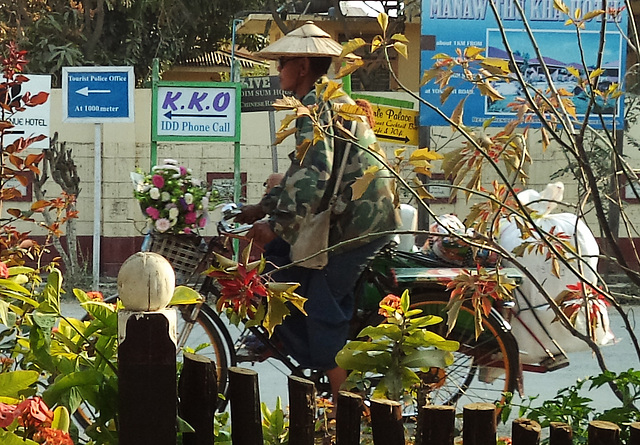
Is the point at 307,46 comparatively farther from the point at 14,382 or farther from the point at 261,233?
the point at 14,382

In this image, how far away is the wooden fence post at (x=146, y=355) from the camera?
196 cm

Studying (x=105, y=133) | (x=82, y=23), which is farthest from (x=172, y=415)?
(x=82, y=23)

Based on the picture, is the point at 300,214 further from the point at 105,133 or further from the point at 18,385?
the point at 105,133

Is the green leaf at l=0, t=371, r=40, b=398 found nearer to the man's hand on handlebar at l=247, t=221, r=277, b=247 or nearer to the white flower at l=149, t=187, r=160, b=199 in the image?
the man's hand on handlebar at l=247, t=221, r=277, b=247

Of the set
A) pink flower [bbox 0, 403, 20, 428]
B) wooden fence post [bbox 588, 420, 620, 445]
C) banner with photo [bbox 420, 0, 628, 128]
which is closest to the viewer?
pink flower [bbox 0, 403, 20, 428]

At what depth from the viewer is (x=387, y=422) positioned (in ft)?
6.72

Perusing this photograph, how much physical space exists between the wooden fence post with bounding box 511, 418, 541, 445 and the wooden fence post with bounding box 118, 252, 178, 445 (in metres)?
0.69

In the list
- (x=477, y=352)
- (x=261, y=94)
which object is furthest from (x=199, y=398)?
(x=261, y=94)

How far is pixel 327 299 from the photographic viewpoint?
4418 mm

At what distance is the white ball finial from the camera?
1.95 metres

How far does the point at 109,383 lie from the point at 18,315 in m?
0.37

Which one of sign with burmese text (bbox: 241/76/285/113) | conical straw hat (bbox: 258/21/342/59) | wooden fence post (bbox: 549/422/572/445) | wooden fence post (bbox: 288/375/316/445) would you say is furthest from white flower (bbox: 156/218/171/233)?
sign with burmese text (bbox: 241/76/285/113)

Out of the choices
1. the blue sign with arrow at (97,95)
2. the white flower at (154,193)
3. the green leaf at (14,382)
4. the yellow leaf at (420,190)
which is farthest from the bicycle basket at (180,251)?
the blue sign with arrow at (97,95)

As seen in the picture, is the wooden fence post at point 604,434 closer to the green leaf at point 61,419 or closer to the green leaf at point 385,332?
the green leaf at point 385,332
